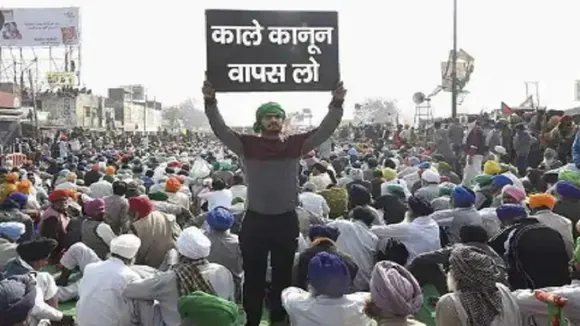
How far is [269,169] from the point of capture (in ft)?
13.7

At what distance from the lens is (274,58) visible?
4434 mm

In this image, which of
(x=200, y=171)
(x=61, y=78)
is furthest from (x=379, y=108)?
(x=200, y=171)

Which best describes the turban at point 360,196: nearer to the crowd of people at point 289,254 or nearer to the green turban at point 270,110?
the crowd of people at point 289,254

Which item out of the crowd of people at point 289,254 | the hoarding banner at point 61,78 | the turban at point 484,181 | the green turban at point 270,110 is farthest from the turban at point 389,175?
the hoarding banner at point 61,78

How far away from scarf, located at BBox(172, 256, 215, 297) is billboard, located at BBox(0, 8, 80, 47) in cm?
4716

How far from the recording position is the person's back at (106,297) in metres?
4.82

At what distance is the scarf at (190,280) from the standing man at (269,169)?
1.44 ft

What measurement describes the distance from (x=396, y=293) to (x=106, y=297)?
93.5 inches

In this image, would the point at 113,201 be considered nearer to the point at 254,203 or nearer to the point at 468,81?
the point at 254,203

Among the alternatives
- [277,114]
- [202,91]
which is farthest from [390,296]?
[202,91]

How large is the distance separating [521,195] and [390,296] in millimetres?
4140

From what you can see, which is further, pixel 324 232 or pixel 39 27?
pixel 39 27

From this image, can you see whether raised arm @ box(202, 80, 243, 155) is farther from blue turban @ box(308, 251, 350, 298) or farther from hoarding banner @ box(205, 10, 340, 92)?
blue turban @ box(308, 251, 350, 298)

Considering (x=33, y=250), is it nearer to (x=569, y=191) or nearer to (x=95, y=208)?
(x=95, y=208)
